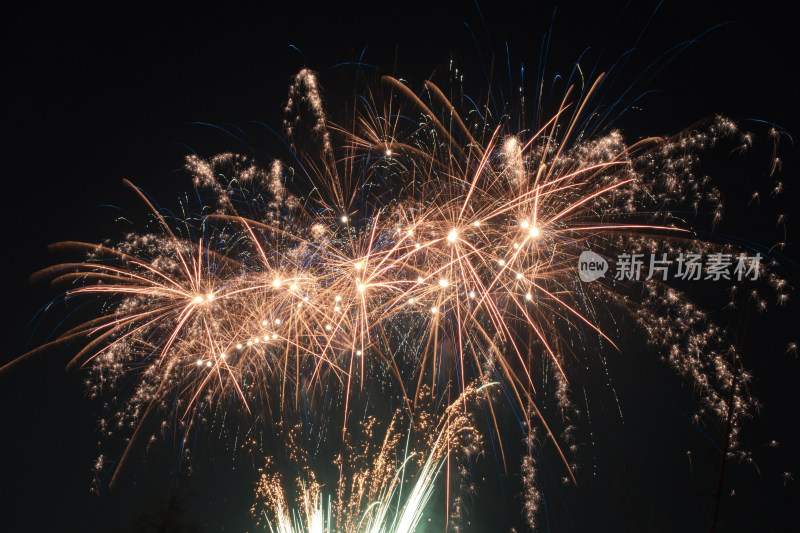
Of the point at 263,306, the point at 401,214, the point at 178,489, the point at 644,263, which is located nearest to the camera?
the point at 644,263

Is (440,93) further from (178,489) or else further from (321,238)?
(178,489)

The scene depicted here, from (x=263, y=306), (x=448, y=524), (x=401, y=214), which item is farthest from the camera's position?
(x=448, y=524)

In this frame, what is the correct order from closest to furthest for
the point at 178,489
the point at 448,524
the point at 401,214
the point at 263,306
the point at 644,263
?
the point at 644,263, the point at 401,214, the point at 263,306, the point at 178,489, the point at 448,524

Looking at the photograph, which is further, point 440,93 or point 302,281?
point 302,281

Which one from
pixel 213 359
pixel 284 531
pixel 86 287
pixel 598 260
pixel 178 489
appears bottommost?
pixel 284 531

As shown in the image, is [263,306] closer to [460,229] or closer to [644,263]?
[460,229]

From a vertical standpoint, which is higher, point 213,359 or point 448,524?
point 213,359

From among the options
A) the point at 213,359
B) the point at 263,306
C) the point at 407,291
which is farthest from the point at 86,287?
the point at 407,291

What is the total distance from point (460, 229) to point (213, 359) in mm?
6227

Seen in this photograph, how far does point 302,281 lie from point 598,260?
20.4ft

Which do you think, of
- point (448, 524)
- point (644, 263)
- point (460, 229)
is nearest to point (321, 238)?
point (460, 229)

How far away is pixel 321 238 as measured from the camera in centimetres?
1105

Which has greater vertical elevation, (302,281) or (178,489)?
(302,281)

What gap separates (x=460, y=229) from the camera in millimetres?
10094
